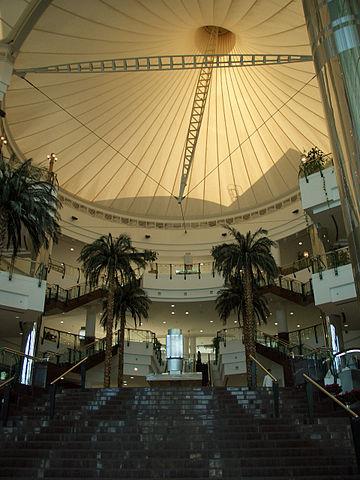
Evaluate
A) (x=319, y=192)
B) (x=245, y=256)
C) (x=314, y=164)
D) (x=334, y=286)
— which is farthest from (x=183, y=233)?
(x=334, y=286)

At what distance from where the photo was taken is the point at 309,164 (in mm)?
21438

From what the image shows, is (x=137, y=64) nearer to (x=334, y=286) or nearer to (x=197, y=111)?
(x=197, y=111)

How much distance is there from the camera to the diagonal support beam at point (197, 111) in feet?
90.0

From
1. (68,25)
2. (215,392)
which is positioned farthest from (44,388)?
(68,25)

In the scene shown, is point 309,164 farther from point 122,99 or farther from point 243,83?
point 122,99

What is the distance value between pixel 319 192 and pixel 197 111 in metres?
14.3

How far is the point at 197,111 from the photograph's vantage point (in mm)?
32406

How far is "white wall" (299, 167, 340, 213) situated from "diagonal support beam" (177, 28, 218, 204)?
8.85 meters

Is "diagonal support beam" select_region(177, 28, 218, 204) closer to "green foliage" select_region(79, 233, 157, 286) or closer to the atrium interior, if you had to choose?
the atrium interior

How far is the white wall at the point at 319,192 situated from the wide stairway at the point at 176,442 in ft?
31.7

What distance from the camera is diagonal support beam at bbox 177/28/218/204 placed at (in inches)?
1080

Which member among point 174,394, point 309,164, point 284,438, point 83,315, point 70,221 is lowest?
point 284,438

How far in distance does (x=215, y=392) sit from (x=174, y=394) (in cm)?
118

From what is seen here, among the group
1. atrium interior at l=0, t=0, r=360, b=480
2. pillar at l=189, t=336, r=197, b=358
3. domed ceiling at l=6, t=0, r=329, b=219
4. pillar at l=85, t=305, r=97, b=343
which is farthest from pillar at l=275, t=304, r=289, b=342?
pillar at l=85, t=305, r=97, b=343
